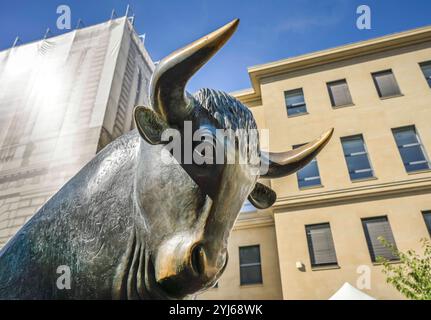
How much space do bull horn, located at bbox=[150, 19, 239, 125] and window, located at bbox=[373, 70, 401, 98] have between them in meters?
14.2

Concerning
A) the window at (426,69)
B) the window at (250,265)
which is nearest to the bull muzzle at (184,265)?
the window at (250,265)

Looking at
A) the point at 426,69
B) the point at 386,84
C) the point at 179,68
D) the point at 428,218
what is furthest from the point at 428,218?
the point at 179,68

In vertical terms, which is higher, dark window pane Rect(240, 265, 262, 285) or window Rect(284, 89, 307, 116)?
window Rect(284, 89, 307, 116)

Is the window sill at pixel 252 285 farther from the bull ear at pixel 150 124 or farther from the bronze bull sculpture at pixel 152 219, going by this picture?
the bull ear at pixel 150 124

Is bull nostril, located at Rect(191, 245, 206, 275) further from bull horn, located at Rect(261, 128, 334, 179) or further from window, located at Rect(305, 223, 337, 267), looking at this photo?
window, located at Rect(305, 223, 337, 267)

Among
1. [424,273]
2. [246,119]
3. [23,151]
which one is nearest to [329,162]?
[424,273]

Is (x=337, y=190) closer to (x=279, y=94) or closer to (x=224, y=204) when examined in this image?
(x=279, y=94)

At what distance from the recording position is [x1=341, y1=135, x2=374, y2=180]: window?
11.8 meters

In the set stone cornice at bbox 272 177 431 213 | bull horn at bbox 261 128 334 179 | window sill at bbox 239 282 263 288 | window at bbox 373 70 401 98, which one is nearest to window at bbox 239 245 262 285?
window sill at bbox 239 282 263 288

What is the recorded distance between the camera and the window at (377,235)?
9.95 metres

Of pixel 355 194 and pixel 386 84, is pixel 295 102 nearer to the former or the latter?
pixel 386 84
